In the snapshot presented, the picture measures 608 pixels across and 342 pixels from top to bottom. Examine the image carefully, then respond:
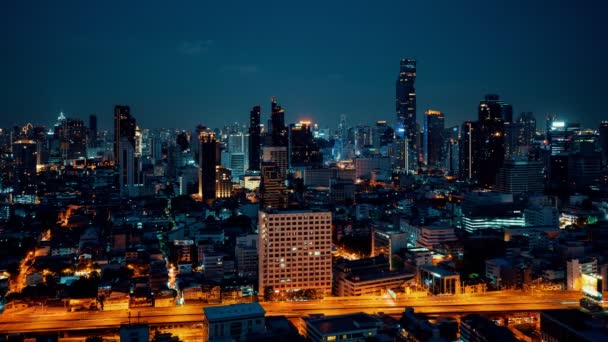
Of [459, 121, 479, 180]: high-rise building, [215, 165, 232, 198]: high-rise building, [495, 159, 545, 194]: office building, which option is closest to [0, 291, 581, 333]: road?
[495, 159, 545, 194]: office building

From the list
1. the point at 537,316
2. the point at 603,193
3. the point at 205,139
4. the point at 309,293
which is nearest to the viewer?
the point at 537,316

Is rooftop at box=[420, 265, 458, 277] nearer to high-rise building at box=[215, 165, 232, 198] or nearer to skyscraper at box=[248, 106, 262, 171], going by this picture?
high-rise building at box=[215, 165, 232, 198]

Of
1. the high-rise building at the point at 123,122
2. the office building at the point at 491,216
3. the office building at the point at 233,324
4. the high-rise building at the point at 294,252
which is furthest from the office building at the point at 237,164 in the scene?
the office building at the point at 233,324

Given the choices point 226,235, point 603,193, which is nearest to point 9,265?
point 226,235

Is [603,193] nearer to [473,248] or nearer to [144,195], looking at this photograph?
[473,248]

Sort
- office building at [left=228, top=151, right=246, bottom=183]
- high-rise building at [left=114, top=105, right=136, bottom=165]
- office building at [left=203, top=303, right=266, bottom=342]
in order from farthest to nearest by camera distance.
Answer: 1. high-rise building at [left=114, top=105, right=136, bottom=165]
2. office building at [left=228, top=151, right=246, bottom=183]
3. office building at [left=203, top=303, right=266, bottom=342]

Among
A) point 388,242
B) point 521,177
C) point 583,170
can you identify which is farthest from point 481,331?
point 583,170

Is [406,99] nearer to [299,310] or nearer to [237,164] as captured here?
[237,164]
